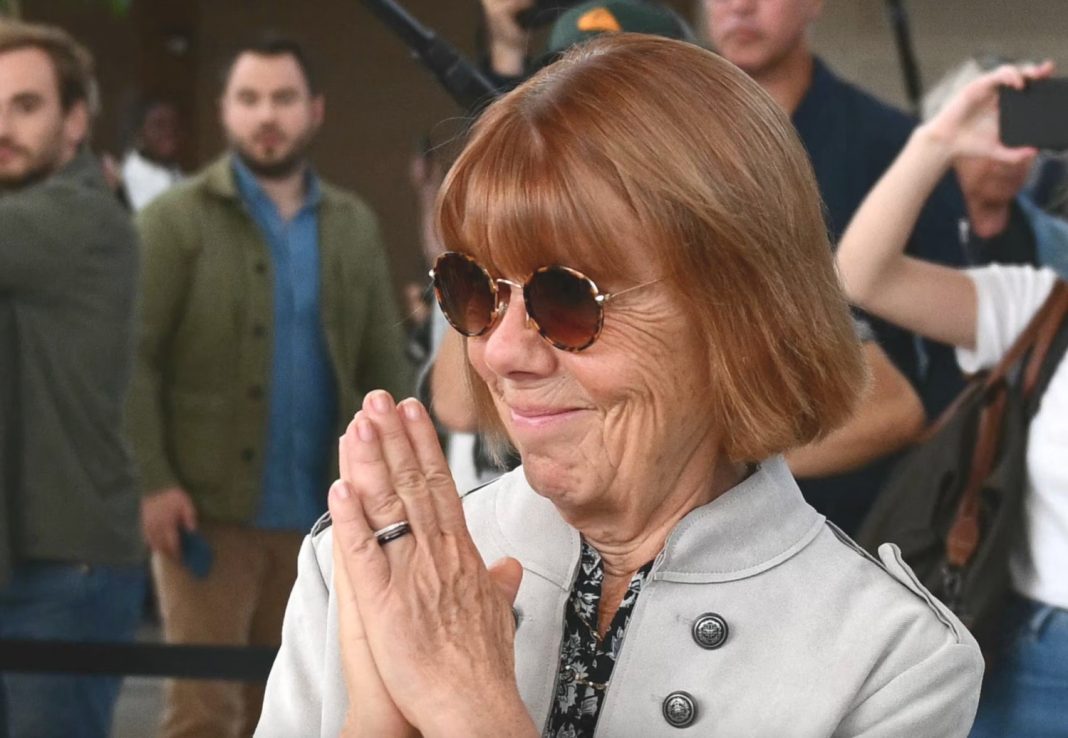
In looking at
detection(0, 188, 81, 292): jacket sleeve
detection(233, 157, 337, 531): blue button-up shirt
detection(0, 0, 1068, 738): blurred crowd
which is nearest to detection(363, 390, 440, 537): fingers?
detection(0, 0, 1068, 738): blurred crowd

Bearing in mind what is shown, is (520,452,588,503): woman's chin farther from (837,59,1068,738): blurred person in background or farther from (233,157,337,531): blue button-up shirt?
(233,157,337,531): blue button-up shirt

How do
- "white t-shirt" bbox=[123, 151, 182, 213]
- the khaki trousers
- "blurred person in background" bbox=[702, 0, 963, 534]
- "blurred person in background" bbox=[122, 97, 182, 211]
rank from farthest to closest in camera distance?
"blurred person in background" bbox=[122, 97, 182, 211]
"white t-shirt" bbox=[123, 151, 182, 213]
the khaki trousers
"blurred person in background" bbox=[702, 0, 963, 534]

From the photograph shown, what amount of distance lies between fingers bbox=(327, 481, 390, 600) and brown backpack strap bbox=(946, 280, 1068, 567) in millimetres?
1452

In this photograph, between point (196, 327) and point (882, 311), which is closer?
point (882, 311)

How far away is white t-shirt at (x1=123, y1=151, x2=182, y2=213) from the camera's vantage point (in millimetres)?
7418

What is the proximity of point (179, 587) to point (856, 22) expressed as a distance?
17.1ft

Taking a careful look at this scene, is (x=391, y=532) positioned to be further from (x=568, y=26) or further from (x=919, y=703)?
(x=568, y=26)

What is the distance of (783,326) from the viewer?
5.52 feet

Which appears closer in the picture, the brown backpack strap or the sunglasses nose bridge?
the sunglasses nose bridge

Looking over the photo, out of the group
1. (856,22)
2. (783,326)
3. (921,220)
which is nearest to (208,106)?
(856,22)

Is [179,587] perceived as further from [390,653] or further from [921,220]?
[390,653]

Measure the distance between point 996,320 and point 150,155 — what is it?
5.71m

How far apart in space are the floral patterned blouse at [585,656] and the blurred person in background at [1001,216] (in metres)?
1.55

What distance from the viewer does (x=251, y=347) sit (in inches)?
180
